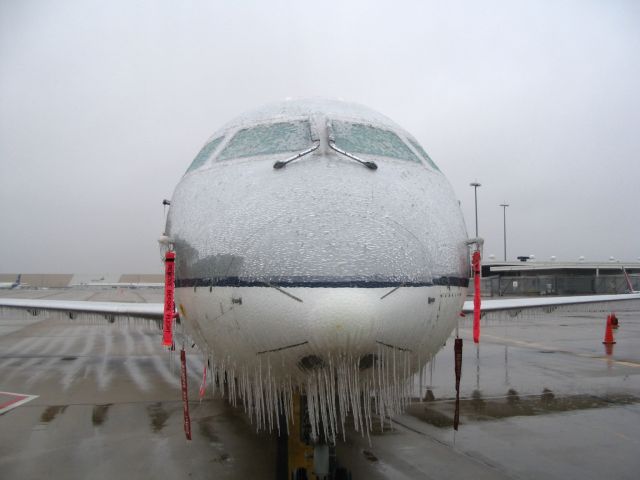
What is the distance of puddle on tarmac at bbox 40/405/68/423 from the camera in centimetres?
697

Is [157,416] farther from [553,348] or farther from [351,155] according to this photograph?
[553,348]

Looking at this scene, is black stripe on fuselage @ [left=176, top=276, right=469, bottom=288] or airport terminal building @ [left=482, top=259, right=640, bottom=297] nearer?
black stripe on fuselage @ [left=176, top=276, right=469, bottom=288]

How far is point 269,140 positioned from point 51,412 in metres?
5.90

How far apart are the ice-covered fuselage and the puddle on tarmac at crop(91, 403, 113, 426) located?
3.89 m

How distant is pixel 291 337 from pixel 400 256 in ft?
2.60

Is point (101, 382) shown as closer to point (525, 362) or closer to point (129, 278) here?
point (525, 362)

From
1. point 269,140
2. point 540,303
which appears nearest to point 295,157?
point 269,140

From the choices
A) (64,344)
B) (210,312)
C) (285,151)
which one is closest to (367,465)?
(210,312)

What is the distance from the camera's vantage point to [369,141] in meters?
4.04

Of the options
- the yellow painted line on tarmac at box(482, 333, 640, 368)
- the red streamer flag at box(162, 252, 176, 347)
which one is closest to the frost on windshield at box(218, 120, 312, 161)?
the red streamer flag at box(162, 252, 176, 347)

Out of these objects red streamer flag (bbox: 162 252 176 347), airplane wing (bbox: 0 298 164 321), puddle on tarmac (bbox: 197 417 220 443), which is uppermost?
red streamer flag (bbox: 162 252 176 347)

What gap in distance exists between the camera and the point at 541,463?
17.3 ft

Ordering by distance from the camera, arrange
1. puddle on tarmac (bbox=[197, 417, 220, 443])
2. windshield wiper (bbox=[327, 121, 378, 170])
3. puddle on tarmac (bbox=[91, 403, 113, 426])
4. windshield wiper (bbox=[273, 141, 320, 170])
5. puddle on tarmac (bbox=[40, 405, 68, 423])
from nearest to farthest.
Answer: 1. windshield wiper (bbox=[273, 141, 320, 170])
2. windshield wiper (bbox=[327, 121, 378, 170])
3. puddle on tarmac (bbox=[197, 417, 220, 443])
4. puddle on tarmac (bbox=[91, 403, 113, 426])
5. puddle on tarmac (bbox=[40, 405, 68, 423])

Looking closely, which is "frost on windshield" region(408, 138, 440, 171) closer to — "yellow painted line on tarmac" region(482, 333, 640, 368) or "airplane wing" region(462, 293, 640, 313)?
"airplane wing" region(462, 293, 640, 313)
